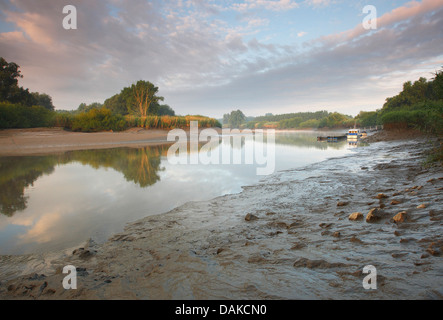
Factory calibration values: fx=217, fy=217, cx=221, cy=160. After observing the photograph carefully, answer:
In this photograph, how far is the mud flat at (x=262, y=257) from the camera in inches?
73.5

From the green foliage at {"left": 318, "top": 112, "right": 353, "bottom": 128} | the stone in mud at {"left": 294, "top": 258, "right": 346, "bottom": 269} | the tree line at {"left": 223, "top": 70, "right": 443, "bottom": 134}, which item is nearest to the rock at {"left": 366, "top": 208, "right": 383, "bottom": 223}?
the stone in mud at {"left": 294, "top": 258, "right": 346, "bottom": 269}

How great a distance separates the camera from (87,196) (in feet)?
19.0

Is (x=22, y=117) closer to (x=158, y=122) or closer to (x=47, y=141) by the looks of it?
(x=47, y=141)

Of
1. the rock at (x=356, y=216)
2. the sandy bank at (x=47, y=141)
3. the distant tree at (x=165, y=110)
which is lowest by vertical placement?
the rock at (x=356, y=216)

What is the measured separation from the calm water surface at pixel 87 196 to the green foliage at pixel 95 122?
2079cm

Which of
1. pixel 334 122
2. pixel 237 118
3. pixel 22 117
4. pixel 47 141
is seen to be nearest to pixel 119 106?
pixel 22 117

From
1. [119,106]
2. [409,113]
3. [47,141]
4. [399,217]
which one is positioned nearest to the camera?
[399,217]

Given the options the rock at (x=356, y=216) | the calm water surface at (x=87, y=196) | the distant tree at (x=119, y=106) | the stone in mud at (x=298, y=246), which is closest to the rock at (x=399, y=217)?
the rock at (x=356, y=216)

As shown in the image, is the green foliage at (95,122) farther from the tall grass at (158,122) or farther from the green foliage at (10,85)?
the green foliage at (10,85)

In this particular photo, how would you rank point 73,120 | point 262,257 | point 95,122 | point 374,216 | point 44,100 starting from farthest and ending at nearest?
1. point 44,100
2. point 95,122
3. point 73,120
4. point 374,216
5. point 262,257

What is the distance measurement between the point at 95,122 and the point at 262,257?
3173cm
